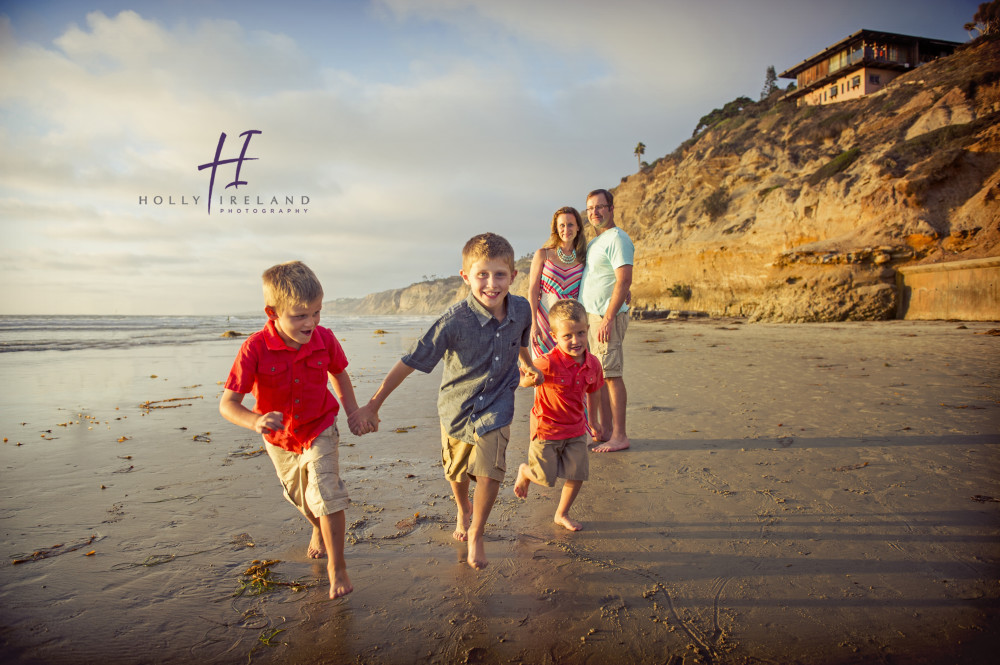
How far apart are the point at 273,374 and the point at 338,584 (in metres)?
0.92

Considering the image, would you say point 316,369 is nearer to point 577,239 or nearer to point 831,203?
point 577,239

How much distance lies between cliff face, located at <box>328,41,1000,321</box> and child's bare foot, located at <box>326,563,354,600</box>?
16.2 m

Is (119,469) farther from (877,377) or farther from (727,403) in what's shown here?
(877,377)

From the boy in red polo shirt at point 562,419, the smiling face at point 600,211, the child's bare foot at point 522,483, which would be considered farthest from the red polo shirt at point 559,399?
the smiling face at point 600,211

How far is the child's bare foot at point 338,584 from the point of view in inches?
81.1

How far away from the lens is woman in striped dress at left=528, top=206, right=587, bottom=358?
14.2 feet

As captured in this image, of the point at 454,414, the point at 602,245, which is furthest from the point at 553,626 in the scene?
the point at 602,245

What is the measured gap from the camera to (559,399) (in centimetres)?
276

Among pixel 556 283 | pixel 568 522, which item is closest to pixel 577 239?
pixel 556 283

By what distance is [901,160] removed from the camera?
17.4 metres

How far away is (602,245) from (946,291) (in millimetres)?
13326

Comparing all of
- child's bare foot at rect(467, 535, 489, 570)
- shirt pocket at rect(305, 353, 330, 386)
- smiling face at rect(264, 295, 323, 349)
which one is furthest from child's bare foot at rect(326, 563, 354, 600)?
smiling face at rect(264, 295, 323, 349)

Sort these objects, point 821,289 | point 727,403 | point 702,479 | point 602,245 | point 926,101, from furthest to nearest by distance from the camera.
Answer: point 926,101, point 821,289, point 727,403, point 602,245, point 702,479

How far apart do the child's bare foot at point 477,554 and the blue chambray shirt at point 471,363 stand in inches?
17.5
